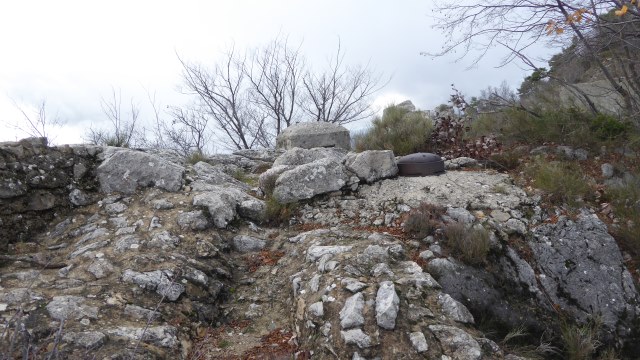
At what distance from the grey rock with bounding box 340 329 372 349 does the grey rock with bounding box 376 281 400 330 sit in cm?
15

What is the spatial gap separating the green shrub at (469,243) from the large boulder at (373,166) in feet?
5.62

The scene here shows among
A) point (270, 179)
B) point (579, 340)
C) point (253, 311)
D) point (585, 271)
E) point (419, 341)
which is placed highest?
point (270, 179)

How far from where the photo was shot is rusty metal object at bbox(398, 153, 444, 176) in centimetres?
567

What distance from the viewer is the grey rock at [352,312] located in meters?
3.03

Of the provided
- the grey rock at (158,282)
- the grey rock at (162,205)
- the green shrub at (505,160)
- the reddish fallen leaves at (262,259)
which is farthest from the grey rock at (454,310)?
the green shrub at (505,160)

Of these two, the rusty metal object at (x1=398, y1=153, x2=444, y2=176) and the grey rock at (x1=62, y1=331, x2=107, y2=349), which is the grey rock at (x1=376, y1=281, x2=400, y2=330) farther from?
the rusty metal object at (x1=398, y1=153, x2=444, y2=176)

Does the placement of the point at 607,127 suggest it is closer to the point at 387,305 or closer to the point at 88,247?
the point at 387,305

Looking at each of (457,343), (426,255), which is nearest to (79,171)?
(426,255)

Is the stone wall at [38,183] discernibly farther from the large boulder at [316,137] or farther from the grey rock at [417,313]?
the large boulder at [316,137]

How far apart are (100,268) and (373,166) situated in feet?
11.3

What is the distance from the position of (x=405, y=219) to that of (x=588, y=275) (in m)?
1.79

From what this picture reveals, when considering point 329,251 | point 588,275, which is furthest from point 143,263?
point 588,275

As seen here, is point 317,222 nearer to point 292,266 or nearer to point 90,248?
point 292,266

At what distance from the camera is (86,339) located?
2.87m
